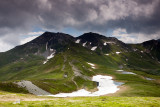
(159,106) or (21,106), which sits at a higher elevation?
(21,106)

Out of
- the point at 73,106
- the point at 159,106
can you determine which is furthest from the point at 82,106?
the point at 159,106

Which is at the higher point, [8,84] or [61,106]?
[8,84]

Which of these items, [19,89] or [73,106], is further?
[19,89]

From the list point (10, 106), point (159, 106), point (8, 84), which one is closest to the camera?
point (10, 106)

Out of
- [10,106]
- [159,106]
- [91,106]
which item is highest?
[10,106]

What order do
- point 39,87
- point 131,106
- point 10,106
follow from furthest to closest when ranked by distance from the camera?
point 39,87 < point 131,106 < point 10,106

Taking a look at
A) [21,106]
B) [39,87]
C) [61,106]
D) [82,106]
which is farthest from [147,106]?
[39,87]

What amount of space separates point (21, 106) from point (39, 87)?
2701 inches

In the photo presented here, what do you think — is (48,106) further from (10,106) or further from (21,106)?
(10,106)

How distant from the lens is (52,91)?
9256 cm

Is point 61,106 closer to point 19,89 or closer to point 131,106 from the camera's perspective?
point 131,106

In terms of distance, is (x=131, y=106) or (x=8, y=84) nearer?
(x=131, y=106)

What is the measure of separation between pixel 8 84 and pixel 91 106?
65114 millimetres

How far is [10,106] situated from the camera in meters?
24.0
